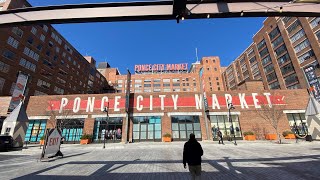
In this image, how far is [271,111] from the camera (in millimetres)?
25469

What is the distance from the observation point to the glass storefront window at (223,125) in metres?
25.8

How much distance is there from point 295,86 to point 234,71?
114 feet

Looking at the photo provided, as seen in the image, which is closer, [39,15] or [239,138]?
[39,15]

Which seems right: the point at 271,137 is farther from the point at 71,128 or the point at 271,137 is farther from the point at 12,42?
the point at 12,42

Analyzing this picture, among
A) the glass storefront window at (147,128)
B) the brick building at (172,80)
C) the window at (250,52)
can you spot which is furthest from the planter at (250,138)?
the brick building at (172,80)

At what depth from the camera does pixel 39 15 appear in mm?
5387

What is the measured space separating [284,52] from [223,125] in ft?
137

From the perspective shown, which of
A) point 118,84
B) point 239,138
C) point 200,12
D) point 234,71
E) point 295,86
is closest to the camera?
point 200,12

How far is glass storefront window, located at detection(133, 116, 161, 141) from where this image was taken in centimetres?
2605

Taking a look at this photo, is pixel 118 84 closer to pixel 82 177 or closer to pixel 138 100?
pixel 138 100

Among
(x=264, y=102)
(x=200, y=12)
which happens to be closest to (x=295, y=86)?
(x=264, y=102)

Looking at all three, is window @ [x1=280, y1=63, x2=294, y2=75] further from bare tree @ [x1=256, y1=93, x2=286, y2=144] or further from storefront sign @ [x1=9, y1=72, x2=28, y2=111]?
storefront sign @ [x1=9, y1=72, x2=28, y2=111]

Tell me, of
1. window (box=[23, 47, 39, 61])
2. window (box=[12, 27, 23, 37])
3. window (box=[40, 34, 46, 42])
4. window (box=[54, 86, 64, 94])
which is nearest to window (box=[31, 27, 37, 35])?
window (box=[40, 34, 46, 42])

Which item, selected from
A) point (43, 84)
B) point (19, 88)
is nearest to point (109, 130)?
point (19, 88)
